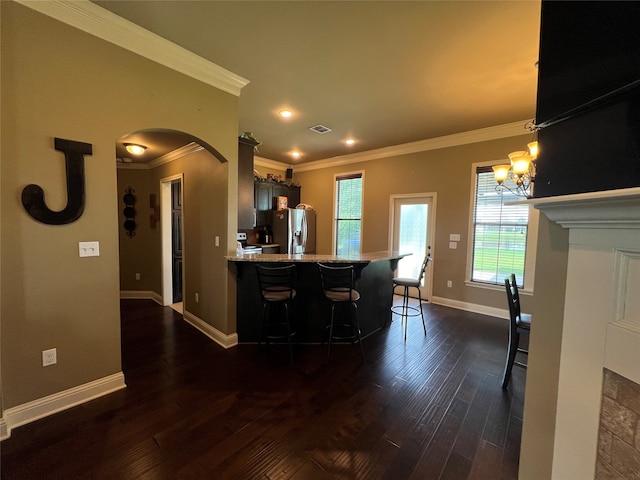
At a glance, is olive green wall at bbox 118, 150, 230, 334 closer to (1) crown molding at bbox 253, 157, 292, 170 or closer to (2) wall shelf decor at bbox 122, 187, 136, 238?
(2) wall shelf decor at bbox 122, 187, 136, 238

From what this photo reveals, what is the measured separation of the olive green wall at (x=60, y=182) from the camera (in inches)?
66.6

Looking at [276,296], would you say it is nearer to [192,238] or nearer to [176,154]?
[192,238]

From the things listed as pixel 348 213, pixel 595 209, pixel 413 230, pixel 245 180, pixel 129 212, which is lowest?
pixel 413 230

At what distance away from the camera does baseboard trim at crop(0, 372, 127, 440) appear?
1.75 meters

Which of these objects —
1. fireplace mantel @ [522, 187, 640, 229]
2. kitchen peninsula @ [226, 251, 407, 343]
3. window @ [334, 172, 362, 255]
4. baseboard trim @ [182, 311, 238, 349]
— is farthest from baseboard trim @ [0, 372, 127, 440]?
window @ [334, 172, 362, 255]

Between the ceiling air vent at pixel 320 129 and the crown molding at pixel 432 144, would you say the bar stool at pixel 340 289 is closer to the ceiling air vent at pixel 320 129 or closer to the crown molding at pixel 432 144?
the ceiling air vent at pixel 320 129

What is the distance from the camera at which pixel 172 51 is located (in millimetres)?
2312

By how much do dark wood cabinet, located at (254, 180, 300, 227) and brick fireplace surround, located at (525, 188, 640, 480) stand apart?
5.11 m

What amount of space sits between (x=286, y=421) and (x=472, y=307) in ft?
12.4

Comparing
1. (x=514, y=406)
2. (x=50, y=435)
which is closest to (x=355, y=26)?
(x=514, y=406)

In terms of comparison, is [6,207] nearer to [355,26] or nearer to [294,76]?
[294,76]

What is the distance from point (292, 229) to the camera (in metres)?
5.68

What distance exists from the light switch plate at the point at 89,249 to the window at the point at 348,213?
433 centimetres

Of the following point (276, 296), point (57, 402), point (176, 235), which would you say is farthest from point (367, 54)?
point (176, 235)
